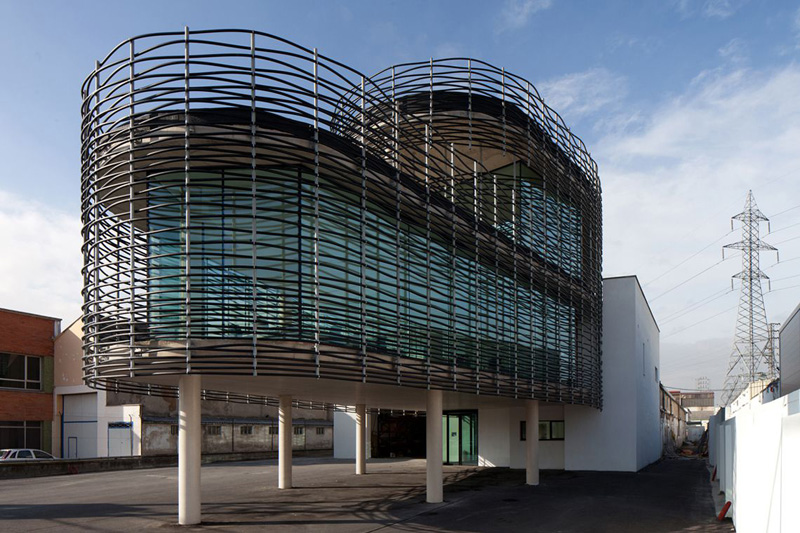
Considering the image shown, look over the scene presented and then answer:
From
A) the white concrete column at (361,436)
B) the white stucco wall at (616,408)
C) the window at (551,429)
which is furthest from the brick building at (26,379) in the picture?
the white stucco wall at (616,408)

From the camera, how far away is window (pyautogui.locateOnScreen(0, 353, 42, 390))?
3975 cm

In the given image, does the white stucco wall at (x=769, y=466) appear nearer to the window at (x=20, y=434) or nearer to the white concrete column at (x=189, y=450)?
the white concrete column at (x=189, y=450)

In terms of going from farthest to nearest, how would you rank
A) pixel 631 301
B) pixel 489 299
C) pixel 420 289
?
1. pixel 631 301
2. pixel 489 299
3. pixel 420 289

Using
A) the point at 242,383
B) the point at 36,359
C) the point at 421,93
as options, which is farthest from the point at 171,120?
the point at 36,359

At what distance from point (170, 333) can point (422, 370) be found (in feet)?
20.4

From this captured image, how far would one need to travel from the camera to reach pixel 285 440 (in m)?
22.9

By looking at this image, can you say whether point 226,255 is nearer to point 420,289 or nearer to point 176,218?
point 176,218

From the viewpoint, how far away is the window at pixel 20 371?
1565 inches

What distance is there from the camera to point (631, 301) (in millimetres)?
31859

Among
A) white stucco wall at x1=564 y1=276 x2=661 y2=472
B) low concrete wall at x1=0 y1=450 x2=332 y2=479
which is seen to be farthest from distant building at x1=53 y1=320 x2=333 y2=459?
white stucco wall at x1=564 y1=276 x2=661 y2=472

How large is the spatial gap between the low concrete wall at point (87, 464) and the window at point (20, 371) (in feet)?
31.5

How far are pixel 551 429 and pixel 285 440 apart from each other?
14.3m

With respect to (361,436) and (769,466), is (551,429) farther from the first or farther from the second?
(769,466)

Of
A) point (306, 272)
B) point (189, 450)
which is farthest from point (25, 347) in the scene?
point (306, 272)
